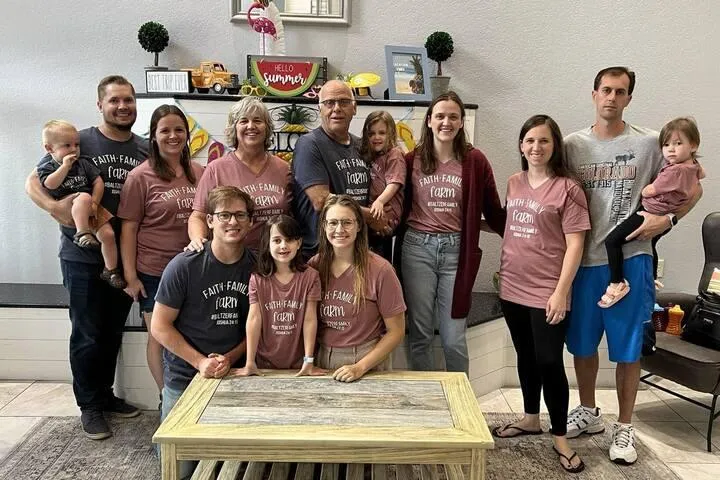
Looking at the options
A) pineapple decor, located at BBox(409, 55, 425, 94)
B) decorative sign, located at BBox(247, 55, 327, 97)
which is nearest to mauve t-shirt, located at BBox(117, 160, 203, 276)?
decorative sign, located at BBox(247, 55, 327, 97)

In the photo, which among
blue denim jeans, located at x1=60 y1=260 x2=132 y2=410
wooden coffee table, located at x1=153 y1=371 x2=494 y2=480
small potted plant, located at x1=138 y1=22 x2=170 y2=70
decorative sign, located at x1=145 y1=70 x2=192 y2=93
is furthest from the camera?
small potted plant, located at x1=138 y1=22 x2=170 y2=70

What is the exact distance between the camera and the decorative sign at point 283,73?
3.27 meters

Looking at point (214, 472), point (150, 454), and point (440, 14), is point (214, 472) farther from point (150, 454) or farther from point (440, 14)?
point (440, 14)

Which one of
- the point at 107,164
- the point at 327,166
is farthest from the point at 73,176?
the point at 327,166

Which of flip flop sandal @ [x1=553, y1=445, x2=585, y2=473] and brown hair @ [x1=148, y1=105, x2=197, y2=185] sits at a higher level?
brown hair @ [x1=148, y1=105, x2=197, y2=185]

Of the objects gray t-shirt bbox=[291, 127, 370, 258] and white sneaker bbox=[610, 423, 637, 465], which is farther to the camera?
white sneaker bbox=[610, 423, 637, 465]

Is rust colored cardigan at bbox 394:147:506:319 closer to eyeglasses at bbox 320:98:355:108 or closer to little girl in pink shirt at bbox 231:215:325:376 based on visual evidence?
eyeglasses at bbox 320:98:355:108

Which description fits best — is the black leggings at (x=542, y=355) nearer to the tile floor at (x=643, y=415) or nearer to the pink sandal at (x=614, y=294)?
the pink sandal at (x=614, y=294)

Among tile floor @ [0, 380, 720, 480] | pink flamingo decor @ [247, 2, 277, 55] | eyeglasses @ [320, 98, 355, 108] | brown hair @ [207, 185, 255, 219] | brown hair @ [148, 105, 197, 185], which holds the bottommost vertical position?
tile floor @ [0, 380, 720, 480]

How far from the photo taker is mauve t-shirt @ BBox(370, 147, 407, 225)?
2303 mm

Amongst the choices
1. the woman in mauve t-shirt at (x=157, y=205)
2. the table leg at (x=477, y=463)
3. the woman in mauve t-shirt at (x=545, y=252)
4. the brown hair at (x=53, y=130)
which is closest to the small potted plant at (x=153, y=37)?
the brown hair at (x=53, y=130)

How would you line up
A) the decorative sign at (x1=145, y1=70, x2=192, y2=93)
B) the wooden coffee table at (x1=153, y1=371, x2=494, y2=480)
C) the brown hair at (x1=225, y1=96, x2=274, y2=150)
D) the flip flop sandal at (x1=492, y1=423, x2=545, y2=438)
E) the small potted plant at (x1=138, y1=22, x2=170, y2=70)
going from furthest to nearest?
1. the small potted plant at (x1=138, y1=22, x2=170, y2=70)
2. the decorative sign at (x1=145, y1=70, x2=192, y2=93)
3. the flip flop sandal at (x1=492, y1=423, x2=545, y2=438)
4. the brown hair at (x1=225, y1=96, x2=274, y2=150)
5. the wooden coffee table at (x1=153, y1=371, x2=494, y2=480)

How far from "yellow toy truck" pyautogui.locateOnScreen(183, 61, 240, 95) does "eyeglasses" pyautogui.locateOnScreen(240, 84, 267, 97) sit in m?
0.09

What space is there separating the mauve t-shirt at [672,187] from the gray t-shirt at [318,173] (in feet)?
3.62
